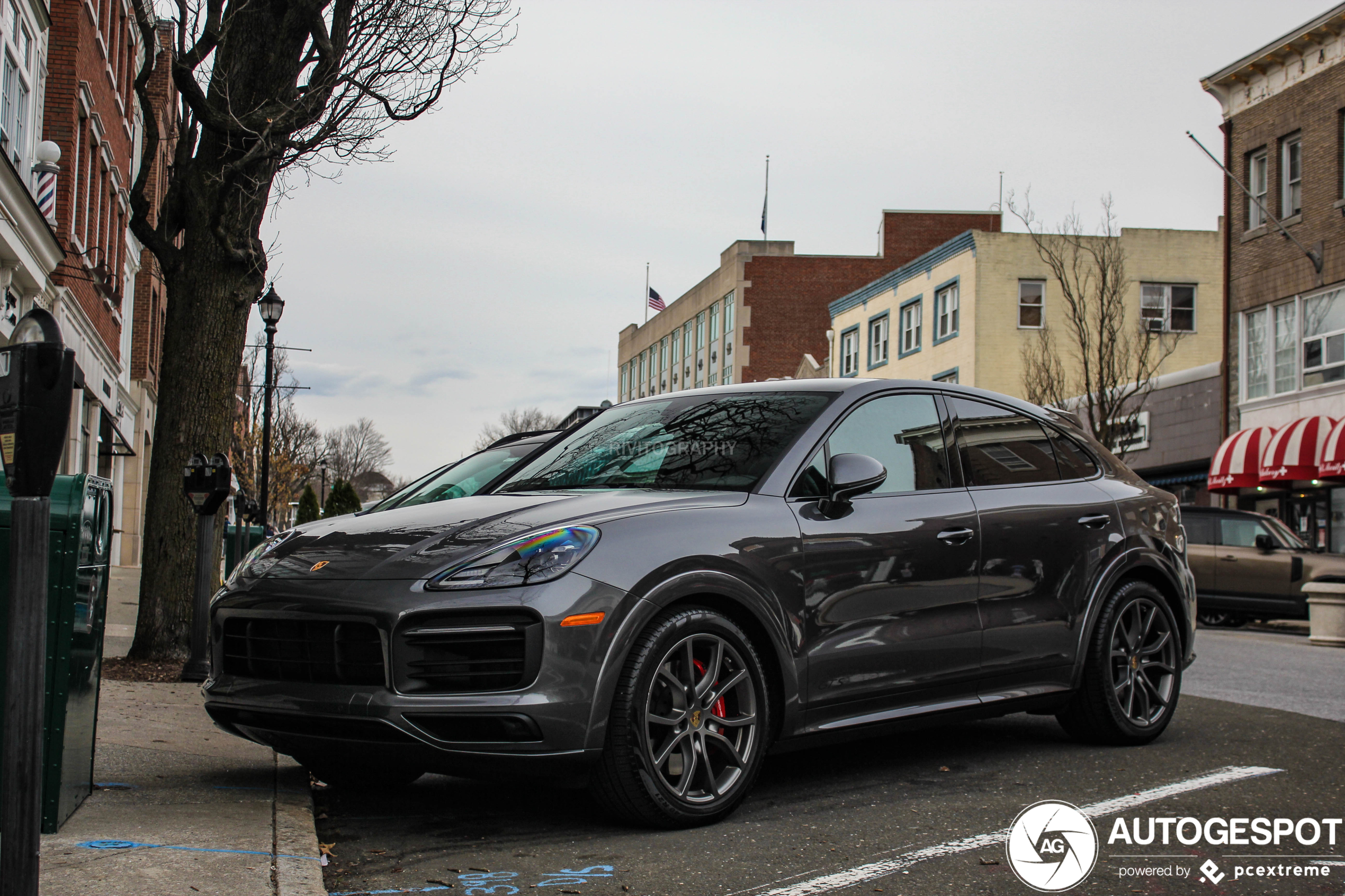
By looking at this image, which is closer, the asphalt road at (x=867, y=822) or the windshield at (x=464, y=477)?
the asphalt road at (x=867, y=822)

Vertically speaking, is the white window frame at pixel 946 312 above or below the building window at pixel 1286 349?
above

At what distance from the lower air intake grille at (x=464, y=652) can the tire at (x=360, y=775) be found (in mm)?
1133

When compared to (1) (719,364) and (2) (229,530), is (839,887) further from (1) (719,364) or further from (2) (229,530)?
(1) (719,364)

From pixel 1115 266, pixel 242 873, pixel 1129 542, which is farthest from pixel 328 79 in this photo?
pixel 1115 266

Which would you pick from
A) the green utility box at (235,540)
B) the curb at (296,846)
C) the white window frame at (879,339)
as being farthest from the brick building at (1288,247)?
the curb at (296,846)

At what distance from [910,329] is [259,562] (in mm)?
41944

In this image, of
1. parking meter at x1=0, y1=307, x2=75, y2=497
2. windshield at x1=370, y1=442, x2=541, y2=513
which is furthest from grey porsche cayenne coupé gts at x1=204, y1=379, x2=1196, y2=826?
parking meter at x1=0, y1=307, x2=75, y2=497

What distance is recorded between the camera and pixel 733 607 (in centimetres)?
488

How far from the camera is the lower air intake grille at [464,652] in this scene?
14.2 feet

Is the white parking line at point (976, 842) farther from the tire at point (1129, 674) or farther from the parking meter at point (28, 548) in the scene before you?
the parking meter at point (28, 548)

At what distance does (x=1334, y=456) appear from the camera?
2433 cm

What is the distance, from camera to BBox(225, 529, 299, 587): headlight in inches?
195

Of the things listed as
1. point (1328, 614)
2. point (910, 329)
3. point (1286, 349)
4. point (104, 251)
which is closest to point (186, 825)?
point (1328, 614)

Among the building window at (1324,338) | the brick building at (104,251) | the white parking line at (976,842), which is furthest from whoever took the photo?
the building window at (1324,338)
